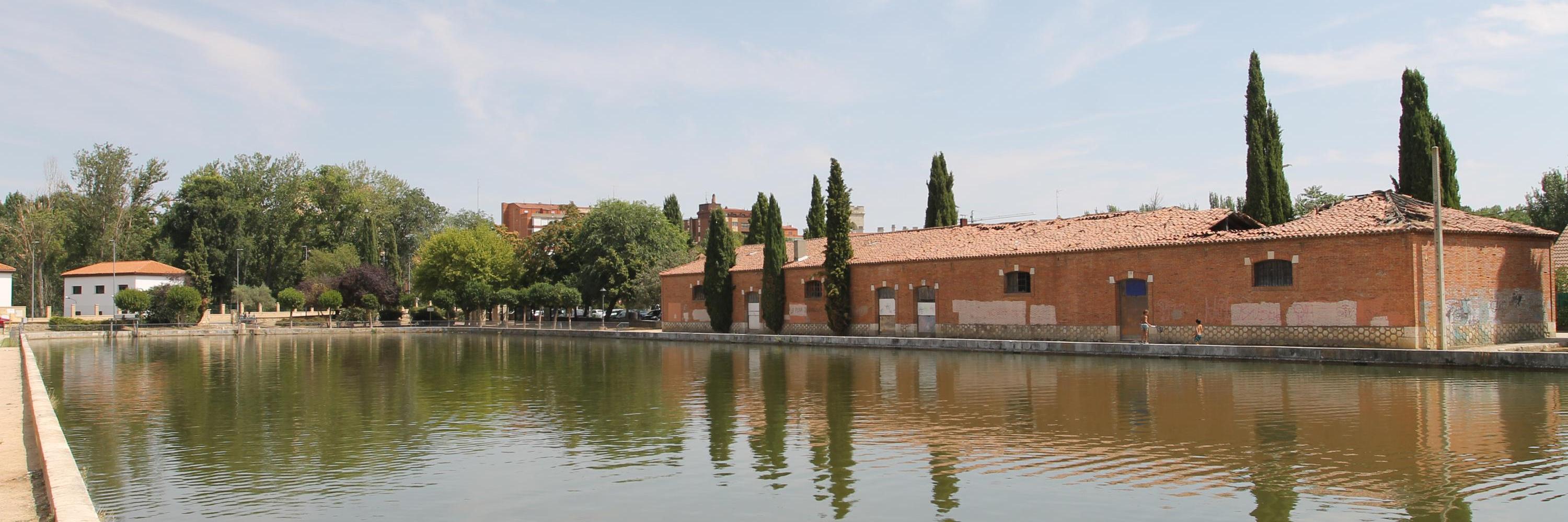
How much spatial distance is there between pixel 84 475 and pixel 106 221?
67936mm

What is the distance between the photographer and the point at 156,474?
33.8 feet

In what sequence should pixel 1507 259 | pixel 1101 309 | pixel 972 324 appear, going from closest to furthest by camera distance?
pixel 1507 259
pixel 1101 309
pixel 972 324

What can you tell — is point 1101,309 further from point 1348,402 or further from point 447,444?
point 447,444

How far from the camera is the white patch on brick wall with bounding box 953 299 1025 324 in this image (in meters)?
33.2

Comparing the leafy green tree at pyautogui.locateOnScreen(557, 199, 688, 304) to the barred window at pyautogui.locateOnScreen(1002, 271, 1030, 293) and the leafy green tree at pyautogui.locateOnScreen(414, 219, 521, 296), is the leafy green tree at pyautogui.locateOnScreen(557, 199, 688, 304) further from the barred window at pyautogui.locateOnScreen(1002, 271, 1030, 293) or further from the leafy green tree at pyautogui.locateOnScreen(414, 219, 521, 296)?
the barred window at pyautogui.locateOnScreen(1002, 271, 1030, 293)

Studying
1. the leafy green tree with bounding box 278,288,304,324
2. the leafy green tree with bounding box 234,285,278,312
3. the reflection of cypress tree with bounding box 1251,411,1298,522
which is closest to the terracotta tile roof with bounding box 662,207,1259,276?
the reflection of cypress tree with bounding box 1251,411,1298,522

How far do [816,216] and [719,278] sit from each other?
593 cm

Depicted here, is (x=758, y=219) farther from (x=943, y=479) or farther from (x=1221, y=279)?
(x=943, y=479)

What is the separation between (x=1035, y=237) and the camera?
114 feet

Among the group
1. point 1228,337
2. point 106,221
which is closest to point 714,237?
point 1228,337

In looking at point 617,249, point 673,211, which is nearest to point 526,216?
point 673,211

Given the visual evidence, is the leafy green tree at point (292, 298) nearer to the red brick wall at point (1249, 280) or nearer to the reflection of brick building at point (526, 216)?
the red brick wall at point (1249, 280)

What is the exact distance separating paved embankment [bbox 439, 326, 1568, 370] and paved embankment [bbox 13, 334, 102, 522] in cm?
2254

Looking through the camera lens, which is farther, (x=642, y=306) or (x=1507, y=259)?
(x=642, y=306)
